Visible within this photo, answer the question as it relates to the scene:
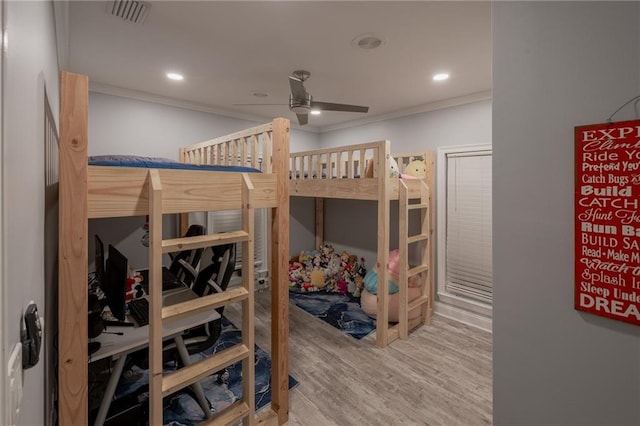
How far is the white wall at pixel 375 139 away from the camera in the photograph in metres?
3.38

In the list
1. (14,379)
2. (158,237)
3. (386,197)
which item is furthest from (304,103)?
(14,379)

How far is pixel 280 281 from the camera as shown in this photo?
1909 mm

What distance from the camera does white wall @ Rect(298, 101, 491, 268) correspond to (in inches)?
133

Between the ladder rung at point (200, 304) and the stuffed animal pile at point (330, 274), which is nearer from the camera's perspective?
the ladder rung at point (200, 304)

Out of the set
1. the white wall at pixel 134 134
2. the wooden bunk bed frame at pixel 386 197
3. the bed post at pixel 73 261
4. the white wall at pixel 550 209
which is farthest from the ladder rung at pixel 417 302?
the white wall at pixel 134 134

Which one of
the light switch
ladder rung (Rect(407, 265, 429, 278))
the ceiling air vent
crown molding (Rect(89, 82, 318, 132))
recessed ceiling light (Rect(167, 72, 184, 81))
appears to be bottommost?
ladder rung (Rect(407, 265, 429, 278))

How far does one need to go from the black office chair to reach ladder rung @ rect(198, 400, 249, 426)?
143cm

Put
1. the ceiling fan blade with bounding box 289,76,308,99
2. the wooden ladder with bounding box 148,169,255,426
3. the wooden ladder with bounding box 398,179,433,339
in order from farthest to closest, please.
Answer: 1. the wooden ladder with bounding box 398,179,433,339
2. the ceiling fan blade with bounding box 289,76,308,99
3. the wooden ladder with bounding box 148,169,255,426

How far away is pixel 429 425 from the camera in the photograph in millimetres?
1942

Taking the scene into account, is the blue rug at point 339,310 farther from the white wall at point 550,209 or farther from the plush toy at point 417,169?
the white wall at point 550,209

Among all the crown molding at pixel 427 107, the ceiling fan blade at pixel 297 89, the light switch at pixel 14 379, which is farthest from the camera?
the crown molding at pixel 427 107

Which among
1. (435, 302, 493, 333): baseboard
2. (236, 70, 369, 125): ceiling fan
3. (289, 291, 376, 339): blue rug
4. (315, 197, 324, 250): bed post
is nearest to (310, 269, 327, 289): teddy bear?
(289, 291, 376, 339): blue rug

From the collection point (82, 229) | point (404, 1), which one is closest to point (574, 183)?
point (404, 1)

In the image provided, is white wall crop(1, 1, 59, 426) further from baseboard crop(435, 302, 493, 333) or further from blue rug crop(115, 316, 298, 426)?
baseboard crop(435, 302, 493, 333)
